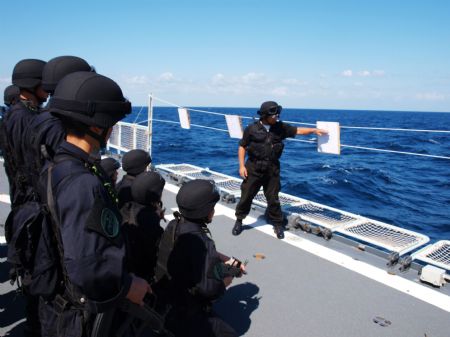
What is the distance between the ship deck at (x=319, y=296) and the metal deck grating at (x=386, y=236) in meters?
0.15

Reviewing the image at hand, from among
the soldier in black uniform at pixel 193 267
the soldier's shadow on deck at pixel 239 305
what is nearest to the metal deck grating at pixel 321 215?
the soldier's shadow on deck at pixel 239 305

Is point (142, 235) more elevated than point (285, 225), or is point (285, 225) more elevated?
point (142, 235)

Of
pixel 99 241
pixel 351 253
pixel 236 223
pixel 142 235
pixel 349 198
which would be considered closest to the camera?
pixel 99 241

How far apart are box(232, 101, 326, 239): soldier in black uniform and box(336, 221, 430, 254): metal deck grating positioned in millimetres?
867

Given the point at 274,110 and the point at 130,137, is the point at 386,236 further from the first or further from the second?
the point at 130,137

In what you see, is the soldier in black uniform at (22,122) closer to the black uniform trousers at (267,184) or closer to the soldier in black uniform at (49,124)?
the soldier in black uniform at (49,124)

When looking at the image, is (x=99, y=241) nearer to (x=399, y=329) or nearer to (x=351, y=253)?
(x=399, y=329)

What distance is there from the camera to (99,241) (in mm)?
1308

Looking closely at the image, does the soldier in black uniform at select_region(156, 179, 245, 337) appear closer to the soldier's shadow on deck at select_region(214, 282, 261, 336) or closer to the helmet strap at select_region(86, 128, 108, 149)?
the soldier's shadow on deck at select_region(214, 282, 261, 336)

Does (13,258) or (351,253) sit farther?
(351,253)

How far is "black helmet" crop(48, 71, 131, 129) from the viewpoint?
141 centimetres

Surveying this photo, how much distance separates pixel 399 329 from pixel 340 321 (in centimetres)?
43

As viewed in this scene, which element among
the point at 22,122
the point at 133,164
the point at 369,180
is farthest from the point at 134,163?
the point at 369,180

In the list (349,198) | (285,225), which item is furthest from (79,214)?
(349,198)
